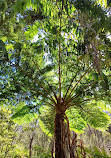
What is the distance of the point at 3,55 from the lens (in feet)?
7.44

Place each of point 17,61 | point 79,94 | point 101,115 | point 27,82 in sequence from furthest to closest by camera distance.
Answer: point 101,115 < point 27,82 < point 79,94 < point 17,61

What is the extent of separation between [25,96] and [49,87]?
688 millimetres

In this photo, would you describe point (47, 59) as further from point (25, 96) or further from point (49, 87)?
point (25, 96)

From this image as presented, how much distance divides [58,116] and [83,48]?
72.2 inches

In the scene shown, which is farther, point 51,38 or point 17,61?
point 17,61

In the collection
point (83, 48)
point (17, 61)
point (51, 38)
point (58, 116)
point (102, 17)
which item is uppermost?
point (51, 38)

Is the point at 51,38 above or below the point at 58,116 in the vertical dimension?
above

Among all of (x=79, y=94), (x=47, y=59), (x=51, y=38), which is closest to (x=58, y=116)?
(x=79, y=94)

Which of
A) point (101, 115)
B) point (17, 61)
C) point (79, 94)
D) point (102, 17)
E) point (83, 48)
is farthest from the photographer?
point (101, 115)

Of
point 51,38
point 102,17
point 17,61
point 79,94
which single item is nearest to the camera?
point 102,17

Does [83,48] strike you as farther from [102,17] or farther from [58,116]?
[58,116]

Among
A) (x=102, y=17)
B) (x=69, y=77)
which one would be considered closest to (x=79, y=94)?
(x=69, y=77)

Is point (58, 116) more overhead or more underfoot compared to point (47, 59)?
more underfoot

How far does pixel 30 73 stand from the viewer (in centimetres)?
293
